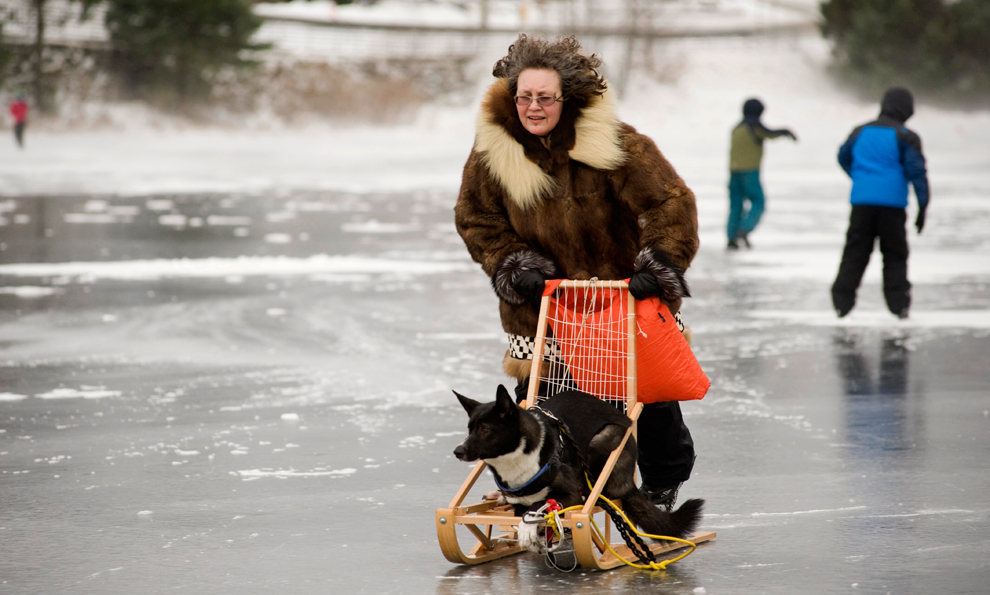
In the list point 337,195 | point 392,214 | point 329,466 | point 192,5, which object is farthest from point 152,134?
point 329,466

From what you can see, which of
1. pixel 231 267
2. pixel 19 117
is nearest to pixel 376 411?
pixel 231 267

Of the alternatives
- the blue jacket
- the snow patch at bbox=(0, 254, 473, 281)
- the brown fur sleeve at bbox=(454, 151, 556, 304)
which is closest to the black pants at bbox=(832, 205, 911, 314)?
the blue jacket

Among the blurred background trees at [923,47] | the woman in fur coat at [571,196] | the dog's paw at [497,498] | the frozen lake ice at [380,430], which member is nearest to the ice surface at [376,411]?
the frozen lake ice at [380,430]

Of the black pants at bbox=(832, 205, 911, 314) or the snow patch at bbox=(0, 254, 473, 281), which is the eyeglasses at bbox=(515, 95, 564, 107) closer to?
the black pants at bbox=(832, 205, 911, 314)

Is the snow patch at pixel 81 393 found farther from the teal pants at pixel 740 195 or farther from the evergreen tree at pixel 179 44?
the evergreen tree at pixel 179 44

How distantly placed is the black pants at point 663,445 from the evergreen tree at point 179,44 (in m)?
48.3

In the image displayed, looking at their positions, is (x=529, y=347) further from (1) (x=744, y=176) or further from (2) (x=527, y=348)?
(1) (x=744, y=176)

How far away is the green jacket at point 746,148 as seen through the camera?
1480 cm

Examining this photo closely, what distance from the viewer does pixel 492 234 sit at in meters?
4.46

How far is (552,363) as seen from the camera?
4.45 m

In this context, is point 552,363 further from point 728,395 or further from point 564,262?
point 728,395

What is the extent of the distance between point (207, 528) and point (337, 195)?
1922 centimetres

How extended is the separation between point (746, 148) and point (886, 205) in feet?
18.4

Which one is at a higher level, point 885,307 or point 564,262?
point 564,262
